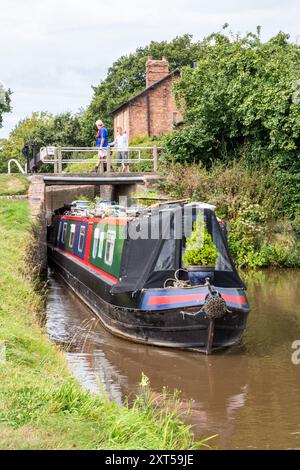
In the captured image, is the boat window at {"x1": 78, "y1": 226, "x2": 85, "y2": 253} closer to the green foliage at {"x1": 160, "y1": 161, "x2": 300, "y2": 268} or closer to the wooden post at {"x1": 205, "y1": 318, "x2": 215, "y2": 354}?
the green foliage at {"x1": 160, "y1": 161, "x2": 300, "y2": 268}

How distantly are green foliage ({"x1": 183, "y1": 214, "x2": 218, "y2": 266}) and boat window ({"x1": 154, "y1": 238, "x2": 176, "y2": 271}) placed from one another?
494 millimetres

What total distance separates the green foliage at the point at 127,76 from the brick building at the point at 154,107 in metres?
11.8

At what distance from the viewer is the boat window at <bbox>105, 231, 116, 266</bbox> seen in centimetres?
1266

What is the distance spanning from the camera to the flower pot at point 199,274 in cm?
1024

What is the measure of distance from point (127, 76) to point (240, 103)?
2968 centimetres

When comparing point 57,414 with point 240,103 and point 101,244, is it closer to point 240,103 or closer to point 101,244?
point 101,244

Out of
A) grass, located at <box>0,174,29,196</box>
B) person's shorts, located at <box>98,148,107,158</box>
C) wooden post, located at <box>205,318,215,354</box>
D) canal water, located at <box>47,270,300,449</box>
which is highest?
person's shorts, located at <box>98,148,107,158</box>

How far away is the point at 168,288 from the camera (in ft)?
34.0

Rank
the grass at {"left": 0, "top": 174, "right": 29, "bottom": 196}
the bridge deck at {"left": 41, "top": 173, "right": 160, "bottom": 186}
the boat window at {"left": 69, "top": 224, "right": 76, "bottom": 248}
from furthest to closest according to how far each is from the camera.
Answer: the bridge deck at {"left": 41, "top": 173, "right": 160, "bottom": 186}
the grass at {"left": 0, "top": 174, "right": 29, "bottom": 196}
the boat window at {"left": 69, "top": 224, "right": 76, "bottom": 248}

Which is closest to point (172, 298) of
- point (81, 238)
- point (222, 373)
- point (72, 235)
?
point (222, 373)

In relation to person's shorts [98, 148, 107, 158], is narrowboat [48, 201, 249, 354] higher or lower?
lower

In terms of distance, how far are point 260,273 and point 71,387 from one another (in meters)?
13.2
